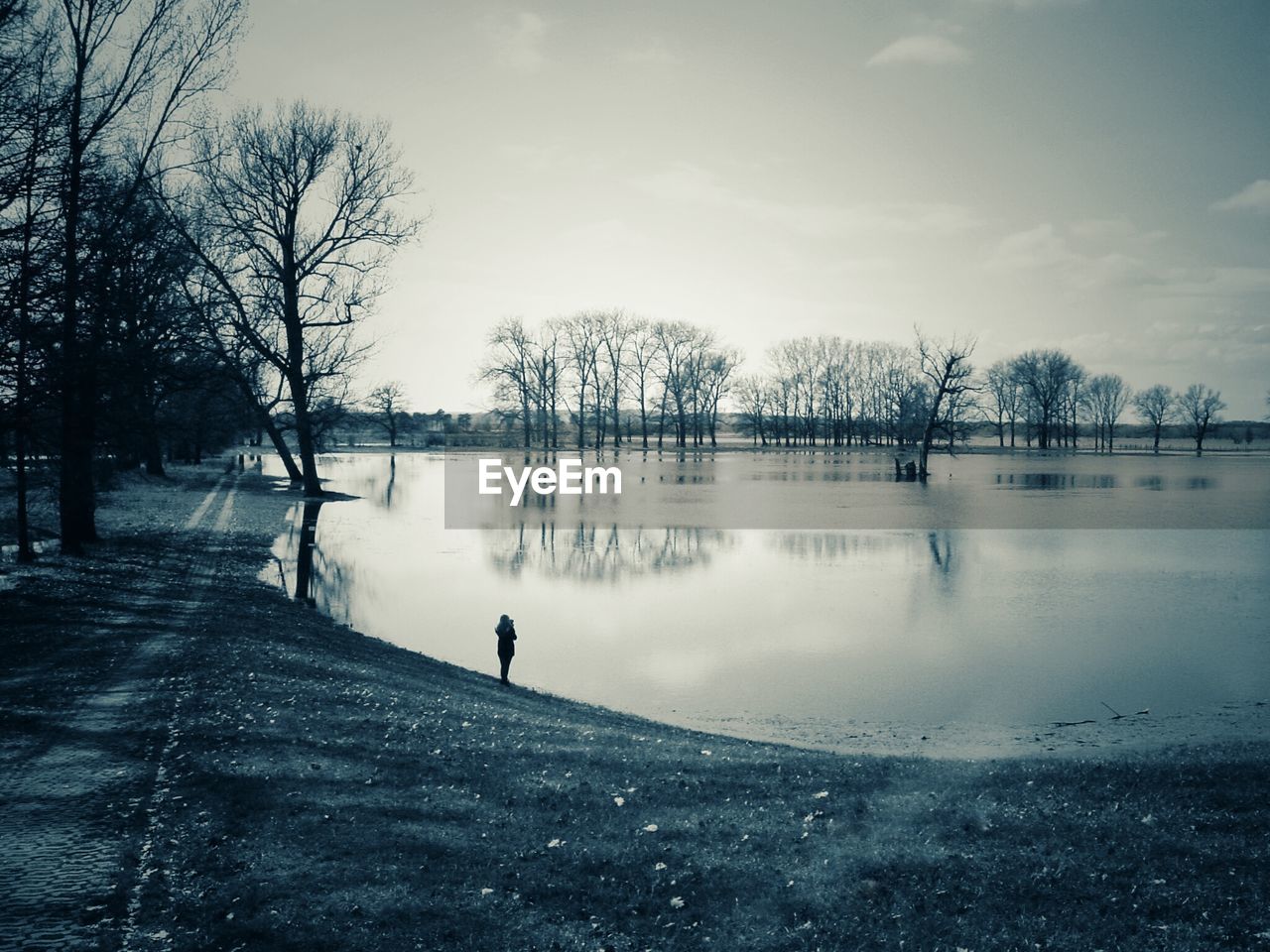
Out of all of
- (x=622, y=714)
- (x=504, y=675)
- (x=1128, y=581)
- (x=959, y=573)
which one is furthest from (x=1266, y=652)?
(x=504, y=675)

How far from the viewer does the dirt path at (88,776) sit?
17.4 ft

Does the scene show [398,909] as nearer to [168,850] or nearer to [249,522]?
[168,850]

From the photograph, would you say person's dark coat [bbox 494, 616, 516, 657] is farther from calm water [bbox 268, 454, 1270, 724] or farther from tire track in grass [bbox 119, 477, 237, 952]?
tire track in grass [bbox 119, 477, 237, 952]

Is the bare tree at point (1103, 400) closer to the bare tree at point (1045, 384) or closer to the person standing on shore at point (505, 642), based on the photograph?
the bare tree at point (1045, 384)

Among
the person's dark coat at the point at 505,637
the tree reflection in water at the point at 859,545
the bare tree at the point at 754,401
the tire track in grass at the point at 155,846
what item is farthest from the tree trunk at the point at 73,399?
the bare tree at the point at 754,401

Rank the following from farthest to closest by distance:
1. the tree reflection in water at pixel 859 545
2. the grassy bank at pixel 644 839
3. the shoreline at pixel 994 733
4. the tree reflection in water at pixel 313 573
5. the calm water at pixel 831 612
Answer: the tree reflection in water at pixel 859 545, the tree reflection in water at pixel 313 573, the calm water at pixel 831 612, the shoreline at pixel 994 733, the grassy bank at pixel 644 839

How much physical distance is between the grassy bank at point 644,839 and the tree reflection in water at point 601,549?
1308 cm

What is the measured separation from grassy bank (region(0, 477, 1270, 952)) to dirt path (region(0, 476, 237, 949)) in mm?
173

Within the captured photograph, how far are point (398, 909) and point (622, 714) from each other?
6.54 m

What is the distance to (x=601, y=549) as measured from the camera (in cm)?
2773

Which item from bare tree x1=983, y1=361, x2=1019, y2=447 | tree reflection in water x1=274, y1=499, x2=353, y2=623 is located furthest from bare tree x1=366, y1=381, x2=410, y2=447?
bare tree x1=983, y1=361, x2=1019, y2=447

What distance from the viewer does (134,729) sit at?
8453mm

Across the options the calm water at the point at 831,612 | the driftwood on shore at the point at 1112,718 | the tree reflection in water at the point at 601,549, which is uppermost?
the tree reflection in water at the point at 601,549

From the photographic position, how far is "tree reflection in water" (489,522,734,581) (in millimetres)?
24000
